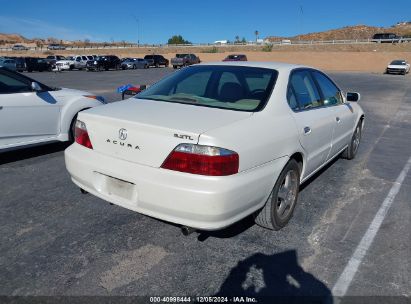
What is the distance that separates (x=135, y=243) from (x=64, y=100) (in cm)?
354

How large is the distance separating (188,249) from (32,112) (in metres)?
3.60

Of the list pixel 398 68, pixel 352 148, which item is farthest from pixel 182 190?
pixel 398 68

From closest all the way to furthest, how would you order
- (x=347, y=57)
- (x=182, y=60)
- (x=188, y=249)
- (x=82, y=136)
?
(x=188, y=249) → (x=82, y=136) → (x=182, y=60) → (x=347, y=57)

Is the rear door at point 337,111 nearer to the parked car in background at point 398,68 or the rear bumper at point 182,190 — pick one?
the rear bumper at point 182,190

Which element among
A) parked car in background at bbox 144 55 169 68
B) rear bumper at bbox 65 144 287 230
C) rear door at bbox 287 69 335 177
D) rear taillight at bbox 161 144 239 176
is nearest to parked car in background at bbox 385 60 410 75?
parked car in background at bbox 144 55 169 68

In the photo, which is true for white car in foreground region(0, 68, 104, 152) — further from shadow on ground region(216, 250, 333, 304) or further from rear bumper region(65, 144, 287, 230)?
shadow on ground region(216, 250, 333, 304)

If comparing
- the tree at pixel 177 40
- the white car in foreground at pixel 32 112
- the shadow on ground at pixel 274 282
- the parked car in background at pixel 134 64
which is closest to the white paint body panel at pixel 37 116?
the white car in foreground at pixel 32 112

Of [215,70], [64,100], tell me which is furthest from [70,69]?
[215,70]

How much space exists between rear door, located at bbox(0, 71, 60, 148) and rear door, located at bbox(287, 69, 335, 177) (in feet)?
12.5

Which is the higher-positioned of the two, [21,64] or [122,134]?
[21,64]

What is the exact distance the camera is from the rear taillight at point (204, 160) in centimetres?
261

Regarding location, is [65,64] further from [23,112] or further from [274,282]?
[274,282]

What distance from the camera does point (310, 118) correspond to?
12.3ft

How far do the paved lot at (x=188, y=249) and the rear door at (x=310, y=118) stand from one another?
1.95 feet
